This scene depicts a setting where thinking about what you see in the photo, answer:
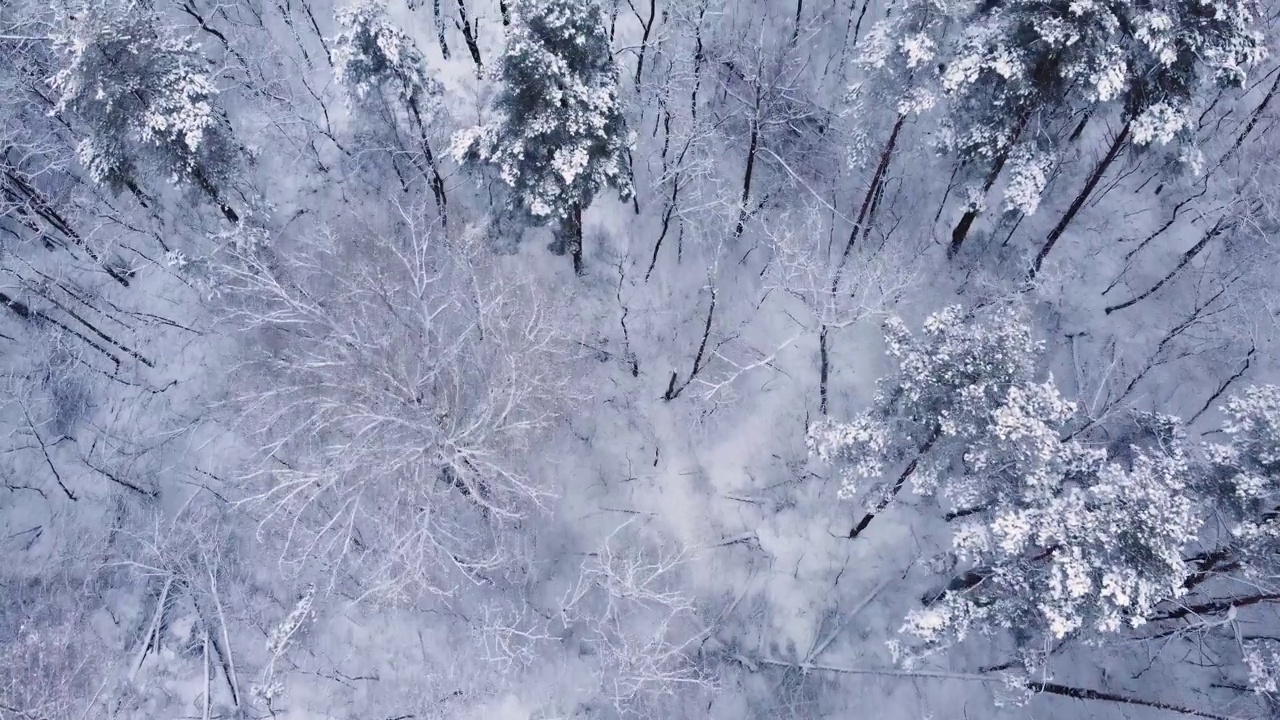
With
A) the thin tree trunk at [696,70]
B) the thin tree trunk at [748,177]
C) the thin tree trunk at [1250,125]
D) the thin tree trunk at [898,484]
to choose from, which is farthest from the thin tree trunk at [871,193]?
the thin tree trunk at [1250,125]

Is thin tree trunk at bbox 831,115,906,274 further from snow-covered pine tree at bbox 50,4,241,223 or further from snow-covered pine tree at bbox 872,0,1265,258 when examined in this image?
snow-covered pine tree at bbox 50,4,241,223

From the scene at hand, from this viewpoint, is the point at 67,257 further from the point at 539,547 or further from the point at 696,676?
the point at 696,676

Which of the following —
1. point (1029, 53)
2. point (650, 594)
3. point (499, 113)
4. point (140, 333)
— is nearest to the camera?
point (1029, 53)

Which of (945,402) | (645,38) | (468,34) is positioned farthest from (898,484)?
(468,34)

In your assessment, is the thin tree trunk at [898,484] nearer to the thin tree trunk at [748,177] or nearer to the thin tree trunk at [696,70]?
the thin tree trunk at [748,177]

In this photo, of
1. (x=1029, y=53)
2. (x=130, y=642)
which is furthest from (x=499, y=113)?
(x=130, y=642)

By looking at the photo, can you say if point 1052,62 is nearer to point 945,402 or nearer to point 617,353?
point 945,402

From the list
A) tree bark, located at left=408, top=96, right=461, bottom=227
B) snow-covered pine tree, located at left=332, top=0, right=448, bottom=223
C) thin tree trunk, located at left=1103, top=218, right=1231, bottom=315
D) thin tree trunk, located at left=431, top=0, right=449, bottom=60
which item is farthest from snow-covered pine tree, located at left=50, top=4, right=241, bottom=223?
thin tree trunk, located at left=1103, top=218, right=1231, bottom=315
